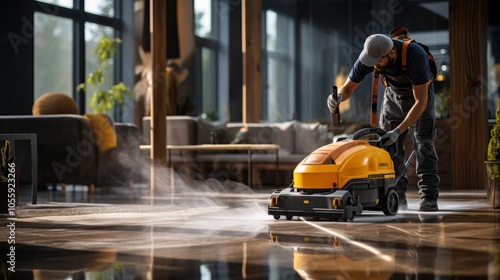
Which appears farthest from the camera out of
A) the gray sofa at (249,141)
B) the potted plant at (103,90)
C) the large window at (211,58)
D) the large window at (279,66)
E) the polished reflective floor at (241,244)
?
the large window at (279,66)

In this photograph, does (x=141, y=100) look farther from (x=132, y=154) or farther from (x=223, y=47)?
(x=132, y=154)

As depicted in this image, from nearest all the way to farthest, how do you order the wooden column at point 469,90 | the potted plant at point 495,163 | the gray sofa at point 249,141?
the potted plant at point 495,163 < the wooden column at point 469,90 < the gray sofa at point 249,141

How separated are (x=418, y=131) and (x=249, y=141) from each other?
4.45 m

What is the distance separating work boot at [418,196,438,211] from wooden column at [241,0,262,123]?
5.34m

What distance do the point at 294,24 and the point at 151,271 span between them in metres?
12.8

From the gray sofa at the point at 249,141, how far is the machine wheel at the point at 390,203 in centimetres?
406

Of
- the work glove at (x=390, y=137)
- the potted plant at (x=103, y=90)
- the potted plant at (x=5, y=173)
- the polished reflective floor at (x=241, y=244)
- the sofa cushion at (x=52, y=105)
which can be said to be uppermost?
the potted plant at (x=103, y=90)

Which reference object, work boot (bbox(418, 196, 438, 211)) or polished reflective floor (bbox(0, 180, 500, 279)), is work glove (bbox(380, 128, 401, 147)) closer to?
polished reflective floor (bbox(0, 180, 500, 279))

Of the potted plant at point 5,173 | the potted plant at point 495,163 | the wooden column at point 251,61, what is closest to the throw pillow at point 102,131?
the potted plant at point 5,173

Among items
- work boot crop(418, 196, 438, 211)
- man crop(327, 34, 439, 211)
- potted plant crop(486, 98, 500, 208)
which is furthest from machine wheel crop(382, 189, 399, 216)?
potted plant crop(486, 98, 500, 208)

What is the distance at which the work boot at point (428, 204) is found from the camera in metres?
5.23

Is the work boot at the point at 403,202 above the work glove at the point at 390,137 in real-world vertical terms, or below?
below

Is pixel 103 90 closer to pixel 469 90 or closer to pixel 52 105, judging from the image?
pixel 52 105

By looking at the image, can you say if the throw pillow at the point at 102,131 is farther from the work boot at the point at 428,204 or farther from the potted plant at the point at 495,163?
the potted plant at the point at 495,163
